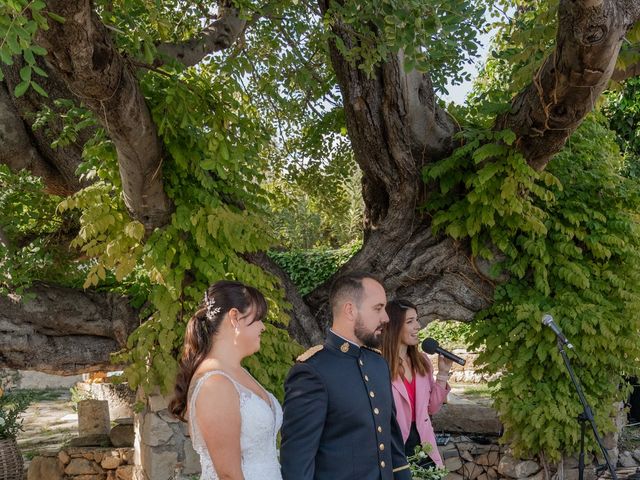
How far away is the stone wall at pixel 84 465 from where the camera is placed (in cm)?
743

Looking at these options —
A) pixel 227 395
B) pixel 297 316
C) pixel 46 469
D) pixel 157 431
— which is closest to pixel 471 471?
pixel 297 316

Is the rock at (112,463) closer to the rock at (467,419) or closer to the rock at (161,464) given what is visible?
the rock at (161,464)

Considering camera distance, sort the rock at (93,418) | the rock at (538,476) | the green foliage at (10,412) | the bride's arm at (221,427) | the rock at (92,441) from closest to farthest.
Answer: the bride's arm at (221,427)
the rock at (538,476)
the green foliage at (10,412)
the rock at (92,441)
the rock at (93,418)

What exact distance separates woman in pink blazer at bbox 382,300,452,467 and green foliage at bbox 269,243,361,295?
10.0 feet

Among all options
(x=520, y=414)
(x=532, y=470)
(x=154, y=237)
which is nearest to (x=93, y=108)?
(x=154, y=237)

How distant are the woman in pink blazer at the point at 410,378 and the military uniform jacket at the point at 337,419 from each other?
1380mm

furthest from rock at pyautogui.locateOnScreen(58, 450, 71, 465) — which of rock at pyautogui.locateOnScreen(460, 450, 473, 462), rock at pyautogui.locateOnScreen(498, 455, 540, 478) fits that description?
rock at pyautogui.locateOnScreen(498, 455, 540, 478)

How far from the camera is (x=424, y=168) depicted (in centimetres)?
564

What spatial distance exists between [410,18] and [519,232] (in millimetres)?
2392

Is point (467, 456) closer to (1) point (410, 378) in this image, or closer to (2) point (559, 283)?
(2) point (559, 283)

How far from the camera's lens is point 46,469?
7730 mm

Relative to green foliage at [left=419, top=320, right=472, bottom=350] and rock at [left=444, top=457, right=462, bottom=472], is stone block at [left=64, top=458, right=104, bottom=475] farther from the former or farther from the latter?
green foliage at [left=419, top=320, right=472, bottom=350]

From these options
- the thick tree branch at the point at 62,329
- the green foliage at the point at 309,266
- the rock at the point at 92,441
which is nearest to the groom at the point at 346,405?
the thick tree branch at the point at 62,329

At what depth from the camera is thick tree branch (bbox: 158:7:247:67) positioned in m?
6.49
